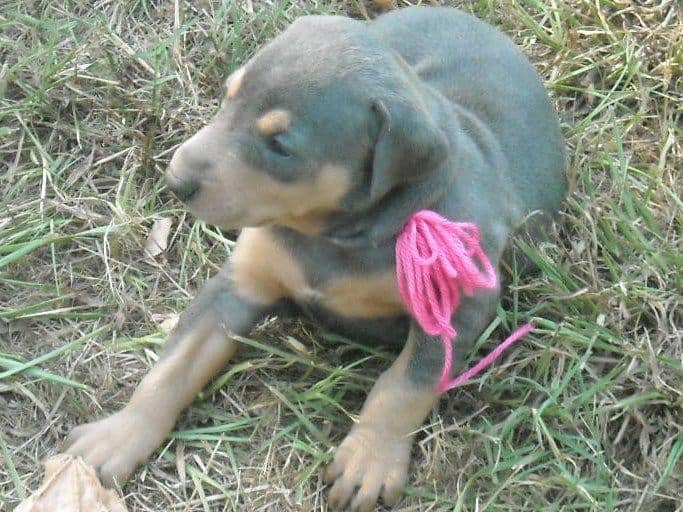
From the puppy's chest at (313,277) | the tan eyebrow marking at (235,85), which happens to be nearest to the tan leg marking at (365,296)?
the puppy's chest at (313,277)

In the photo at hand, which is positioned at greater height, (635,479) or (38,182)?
(38,182)

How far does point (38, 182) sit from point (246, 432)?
159 centimetres

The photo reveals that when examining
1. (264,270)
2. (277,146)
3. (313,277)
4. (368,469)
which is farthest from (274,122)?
(368,469)

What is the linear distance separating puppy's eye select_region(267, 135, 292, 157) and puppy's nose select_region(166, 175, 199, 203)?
0.26m

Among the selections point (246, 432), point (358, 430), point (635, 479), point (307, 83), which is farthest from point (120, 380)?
point (635, 479)

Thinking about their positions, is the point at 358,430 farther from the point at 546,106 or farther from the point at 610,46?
the point at 610,46

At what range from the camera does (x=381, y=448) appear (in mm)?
4180

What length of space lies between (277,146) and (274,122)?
8cm

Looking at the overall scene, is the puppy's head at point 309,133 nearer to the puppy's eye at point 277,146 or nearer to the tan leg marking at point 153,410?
the puppy's eye at point 277,146

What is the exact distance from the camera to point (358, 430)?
4.21 m

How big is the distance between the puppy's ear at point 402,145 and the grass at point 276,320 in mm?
980

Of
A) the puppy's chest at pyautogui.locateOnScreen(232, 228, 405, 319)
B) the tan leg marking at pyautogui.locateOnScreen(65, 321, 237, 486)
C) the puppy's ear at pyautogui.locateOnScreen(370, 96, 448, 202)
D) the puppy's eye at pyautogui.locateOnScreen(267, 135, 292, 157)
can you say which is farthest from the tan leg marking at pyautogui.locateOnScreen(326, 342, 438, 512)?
the puppy's eye at pyautogui.locateOnScreen(267, 135, 292, 157)

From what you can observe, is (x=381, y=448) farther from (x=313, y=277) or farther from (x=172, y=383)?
(x=172, y=383)

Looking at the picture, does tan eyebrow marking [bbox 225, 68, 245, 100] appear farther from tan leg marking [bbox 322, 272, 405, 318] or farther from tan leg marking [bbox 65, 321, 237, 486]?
tan leg marking [bbox 65, 321, 237, 486]
